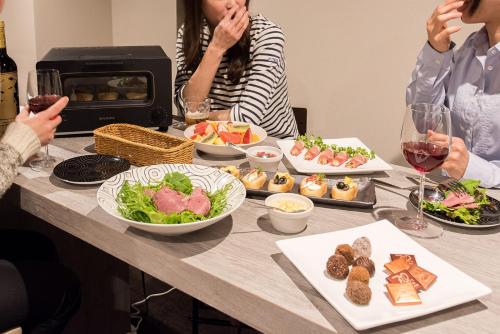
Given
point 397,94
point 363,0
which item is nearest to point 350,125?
point 397,94

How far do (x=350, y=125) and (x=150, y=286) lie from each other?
1.53 meters

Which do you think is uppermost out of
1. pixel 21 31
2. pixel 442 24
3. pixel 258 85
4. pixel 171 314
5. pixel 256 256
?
pixel 442 24

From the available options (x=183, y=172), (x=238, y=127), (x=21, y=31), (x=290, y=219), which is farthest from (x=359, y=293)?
(x=21, y=31)

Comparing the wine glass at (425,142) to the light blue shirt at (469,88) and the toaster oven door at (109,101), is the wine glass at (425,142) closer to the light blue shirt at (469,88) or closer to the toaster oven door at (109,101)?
the light blue shirt at (469,88)

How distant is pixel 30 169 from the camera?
1546mm

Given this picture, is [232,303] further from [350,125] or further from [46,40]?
[46,40]

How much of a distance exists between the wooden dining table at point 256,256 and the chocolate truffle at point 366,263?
0.36ft

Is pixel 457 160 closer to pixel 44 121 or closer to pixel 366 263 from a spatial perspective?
pixel 366 263

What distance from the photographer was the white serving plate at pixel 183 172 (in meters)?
1.09

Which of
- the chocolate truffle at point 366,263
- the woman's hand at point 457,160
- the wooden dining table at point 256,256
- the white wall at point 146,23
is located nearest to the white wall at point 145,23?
the white wall at point 146,23

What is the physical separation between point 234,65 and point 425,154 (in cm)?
125

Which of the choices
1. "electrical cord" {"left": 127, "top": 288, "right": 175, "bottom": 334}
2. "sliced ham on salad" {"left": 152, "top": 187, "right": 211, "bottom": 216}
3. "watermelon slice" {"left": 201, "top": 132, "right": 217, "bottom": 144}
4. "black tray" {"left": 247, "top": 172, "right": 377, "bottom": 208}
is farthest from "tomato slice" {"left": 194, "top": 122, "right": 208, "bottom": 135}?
"electrical cord" {"left": 127, "top": 288, "right": 175, "bottom": 334}

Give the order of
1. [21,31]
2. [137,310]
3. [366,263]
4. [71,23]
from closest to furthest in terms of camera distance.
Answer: [366,263], [137,310], [21,31], [71,23]

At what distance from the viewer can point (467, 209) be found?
125 centimetres
